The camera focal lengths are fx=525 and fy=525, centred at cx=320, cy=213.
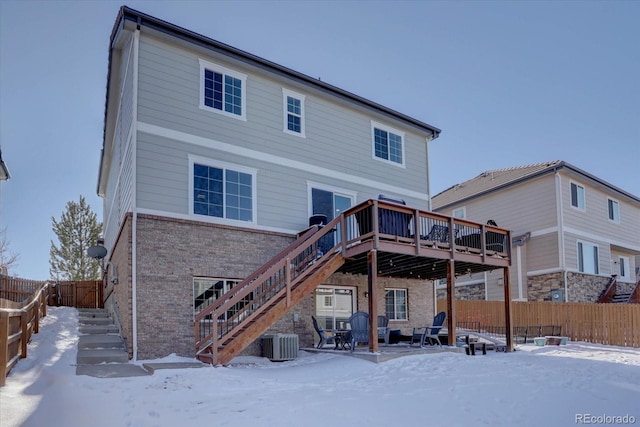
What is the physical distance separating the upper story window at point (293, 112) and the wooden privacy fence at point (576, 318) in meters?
10.4

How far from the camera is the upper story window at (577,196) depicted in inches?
953

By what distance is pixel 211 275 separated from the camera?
12.9m

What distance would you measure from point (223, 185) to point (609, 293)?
20.7 metres

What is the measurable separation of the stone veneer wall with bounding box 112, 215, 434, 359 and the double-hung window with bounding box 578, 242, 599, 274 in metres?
15.4

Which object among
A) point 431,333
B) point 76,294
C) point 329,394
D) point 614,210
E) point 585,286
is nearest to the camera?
point 329,394

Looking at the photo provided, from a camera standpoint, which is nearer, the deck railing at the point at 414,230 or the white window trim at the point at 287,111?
the deck railing at the point at 414,230

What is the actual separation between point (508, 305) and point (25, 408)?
481 inches

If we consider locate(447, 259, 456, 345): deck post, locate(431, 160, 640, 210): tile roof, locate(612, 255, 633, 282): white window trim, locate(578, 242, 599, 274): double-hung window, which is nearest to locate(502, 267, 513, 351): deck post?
locate(447, 259, 456, 345): deck post

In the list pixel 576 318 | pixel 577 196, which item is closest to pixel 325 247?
pixel 576 318

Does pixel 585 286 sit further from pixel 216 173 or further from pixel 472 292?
pixel 216 173

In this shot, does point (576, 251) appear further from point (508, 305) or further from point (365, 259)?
point (365, 259)

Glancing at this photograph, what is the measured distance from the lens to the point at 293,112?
50.6 ft

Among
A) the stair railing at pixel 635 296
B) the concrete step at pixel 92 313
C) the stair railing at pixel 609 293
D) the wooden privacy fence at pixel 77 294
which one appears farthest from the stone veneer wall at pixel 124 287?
the stair railing at pixel 635 296

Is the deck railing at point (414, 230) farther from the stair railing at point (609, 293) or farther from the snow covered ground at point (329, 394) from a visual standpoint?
the stair railing at point (609, 293)
